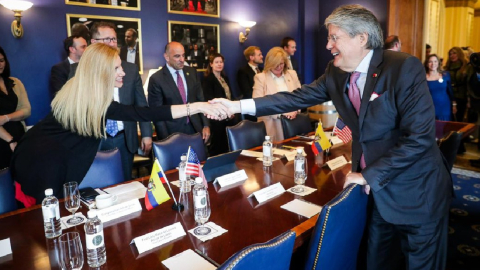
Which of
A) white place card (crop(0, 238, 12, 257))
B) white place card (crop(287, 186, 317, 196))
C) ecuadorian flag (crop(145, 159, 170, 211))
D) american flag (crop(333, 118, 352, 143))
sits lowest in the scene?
white place card (crop(0, 238, 12, 257))

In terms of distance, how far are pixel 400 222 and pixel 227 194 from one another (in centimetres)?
89

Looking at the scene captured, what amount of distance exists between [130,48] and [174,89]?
1.47 meters

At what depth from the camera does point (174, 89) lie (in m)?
4.09

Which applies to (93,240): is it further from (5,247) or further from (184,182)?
(184,182)

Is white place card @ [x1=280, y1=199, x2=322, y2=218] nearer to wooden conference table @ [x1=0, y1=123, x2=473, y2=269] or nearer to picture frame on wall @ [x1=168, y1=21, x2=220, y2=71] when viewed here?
wooden conference table @ [x1=0, y1=123, x2=473, y2=269]

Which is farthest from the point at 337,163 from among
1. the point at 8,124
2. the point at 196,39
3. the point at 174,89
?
the point at 196,39

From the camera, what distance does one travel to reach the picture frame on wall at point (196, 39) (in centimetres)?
562

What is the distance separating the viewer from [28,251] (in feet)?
4.67

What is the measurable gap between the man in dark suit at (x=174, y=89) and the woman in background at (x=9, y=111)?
4.15 ft

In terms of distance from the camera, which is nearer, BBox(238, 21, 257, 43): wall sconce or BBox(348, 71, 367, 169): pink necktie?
BBox(348, 71, 367, 169): pink necktie

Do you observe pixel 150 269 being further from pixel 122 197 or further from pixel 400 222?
pixel 400 222

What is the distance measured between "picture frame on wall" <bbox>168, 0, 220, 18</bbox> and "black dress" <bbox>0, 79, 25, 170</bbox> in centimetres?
269

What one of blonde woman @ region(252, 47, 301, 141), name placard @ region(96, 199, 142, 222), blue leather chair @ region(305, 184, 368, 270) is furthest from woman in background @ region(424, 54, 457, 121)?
name placard @ region(96, 199, 142, 222)

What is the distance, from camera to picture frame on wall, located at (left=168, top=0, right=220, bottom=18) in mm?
5548
